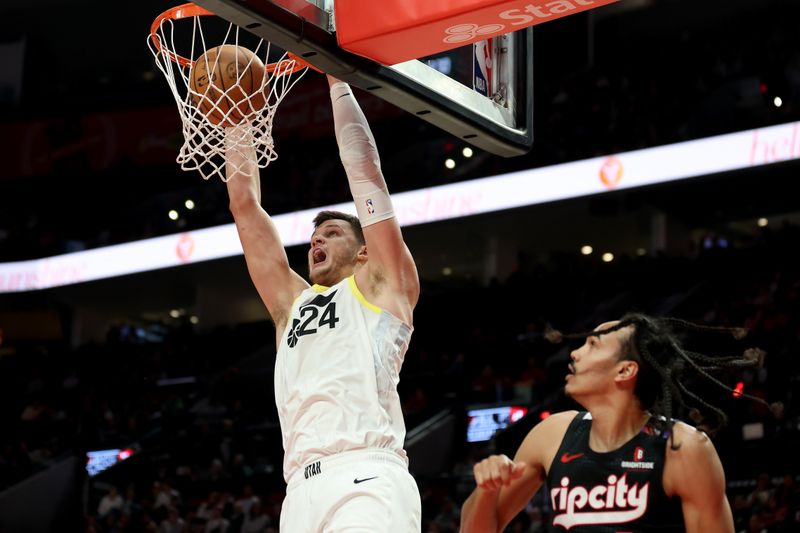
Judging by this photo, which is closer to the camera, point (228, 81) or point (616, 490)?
point (616, 490)

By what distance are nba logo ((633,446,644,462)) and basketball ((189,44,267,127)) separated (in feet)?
6.30

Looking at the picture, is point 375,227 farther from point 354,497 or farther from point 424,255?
point 424,255

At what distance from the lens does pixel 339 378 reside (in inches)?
138

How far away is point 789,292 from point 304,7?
10.7 m

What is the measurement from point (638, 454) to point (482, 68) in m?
1.65

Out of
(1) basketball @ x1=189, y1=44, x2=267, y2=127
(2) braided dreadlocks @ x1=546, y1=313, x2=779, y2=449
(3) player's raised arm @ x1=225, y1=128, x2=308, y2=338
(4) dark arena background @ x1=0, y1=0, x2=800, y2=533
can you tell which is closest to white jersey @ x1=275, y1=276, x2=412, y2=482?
(3) player's raised arm @ x1=225, y1=128, x2=308, y2=338

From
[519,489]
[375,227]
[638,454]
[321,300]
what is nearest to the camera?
[638,454]

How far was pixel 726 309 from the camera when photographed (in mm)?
13289

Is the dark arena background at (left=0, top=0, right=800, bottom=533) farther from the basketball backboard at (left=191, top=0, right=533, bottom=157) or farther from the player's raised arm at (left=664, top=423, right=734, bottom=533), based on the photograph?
the player's raised arm at (left=664, top=423, right=734, bottom=533)

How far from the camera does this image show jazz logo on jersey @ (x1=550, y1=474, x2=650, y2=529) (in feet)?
9.84

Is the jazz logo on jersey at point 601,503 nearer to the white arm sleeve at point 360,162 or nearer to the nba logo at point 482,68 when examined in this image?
the white arm sleeve at point 360,162

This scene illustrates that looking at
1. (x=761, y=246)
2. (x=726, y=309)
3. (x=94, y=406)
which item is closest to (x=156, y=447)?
(x=94, y=406)

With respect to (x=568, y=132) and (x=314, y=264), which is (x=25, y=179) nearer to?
(x=568, y=132)

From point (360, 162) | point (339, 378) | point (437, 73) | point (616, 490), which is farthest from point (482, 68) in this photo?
point (616, 490)
